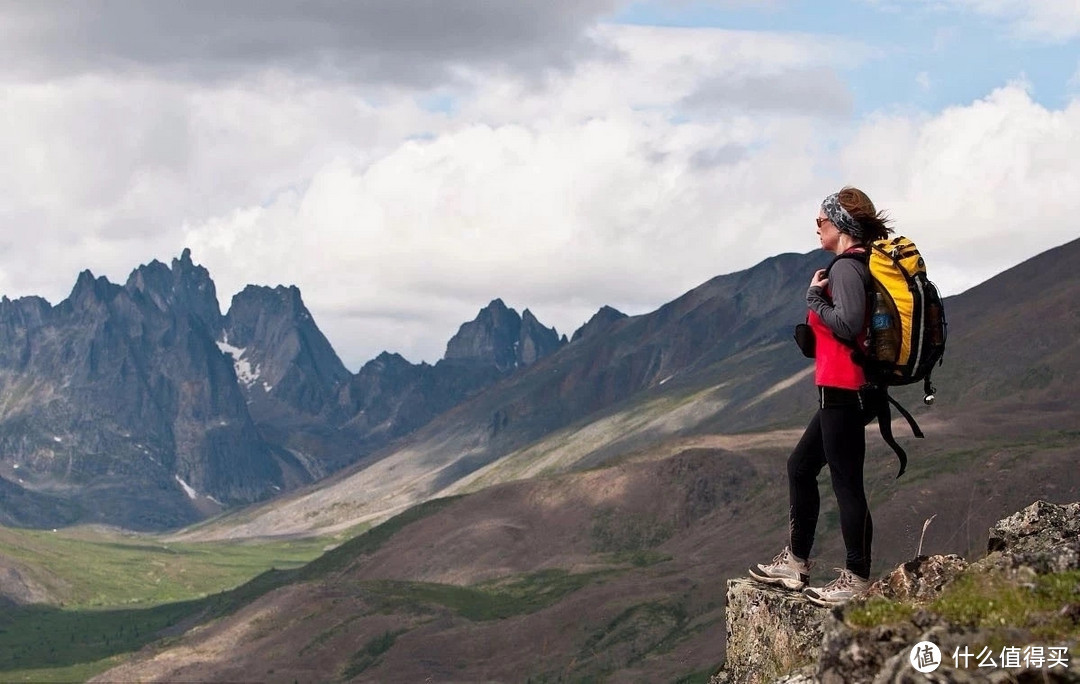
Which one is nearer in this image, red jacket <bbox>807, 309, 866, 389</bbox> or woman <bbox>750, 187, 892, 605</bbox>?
woman <bbox>750, 187, 892, 605</bbox>

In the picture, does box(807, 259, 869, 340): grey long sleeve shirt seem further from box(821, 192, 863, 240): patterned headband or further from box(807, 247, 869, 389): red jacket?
box(821, 192, 863, 240): patterned headband

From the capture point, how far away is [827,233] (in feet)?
49.8

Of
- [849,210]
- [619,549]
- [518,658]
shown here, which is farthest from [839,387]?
[619,549]

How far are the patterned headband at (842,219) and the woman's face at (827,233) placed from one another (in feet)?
0.39

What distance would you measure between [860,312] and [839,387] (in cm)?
95

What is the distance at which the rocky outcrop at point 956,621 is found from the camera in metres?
10.1

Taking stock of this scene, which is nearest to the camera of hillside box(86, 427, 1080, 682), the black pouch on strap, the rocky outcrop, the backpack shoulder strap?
the rocky outcrop

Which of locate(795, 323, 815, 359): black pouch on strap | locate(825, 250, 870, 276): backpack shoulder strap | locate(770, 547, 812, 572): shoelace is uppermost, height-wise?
locate(825, 250, 870, 276): backpack shoulder strap

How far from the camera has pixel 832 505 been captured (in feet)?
424

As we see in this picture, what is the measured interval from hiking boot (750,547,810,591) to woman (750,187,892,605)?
0.04m

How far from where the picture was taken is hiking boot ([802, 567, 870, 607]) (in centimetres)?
1475

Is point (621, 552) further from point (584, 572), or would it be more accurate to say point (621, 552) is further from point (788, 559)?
point (788, 559)

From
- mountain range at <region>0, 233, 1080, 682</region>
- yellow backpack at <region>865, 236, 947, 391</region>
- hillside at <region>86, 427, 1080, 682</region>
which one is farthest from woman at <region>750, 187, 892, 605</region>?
hillside at <region>86, 427, 1080, 682</region>

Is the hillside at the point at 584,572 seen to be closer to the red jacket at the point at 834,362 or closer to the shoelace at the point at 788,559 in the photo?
the shoelace at the point at 788,559
